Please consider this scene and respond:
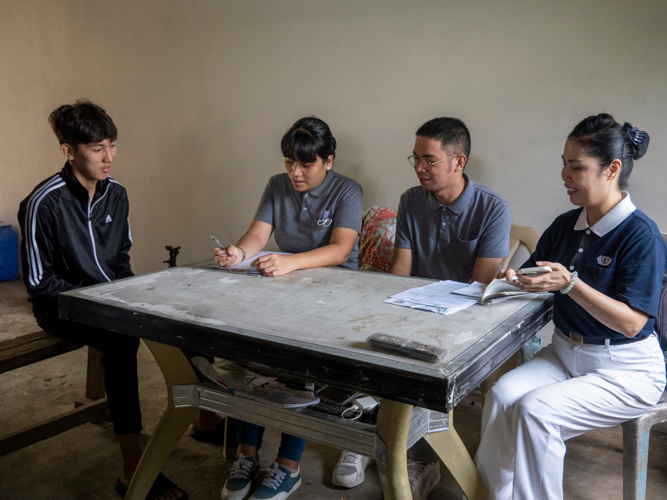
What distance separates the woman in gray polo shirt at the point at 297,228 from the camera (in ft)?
5.97

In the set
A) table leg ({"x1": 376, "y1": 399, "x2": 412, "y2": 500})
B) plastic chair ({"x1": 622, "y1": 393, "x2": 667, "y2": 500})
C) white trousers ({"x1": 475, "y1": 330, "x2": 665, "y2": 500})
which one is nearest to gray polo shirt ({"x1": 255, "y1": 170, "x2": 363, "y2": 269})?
white trousers ({"x1": 475, "y1": 330, "x2": 665, "y2": 500})

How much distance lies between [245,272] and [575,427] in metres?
1.13

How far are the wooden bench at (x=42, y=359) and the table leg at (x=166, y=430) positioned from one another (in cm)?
55

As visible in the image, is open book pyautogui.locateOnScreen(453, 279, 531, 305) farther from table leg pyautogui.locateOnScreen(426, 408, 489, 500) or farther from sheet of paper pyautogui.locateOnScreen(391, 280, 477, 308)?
table leg pyautogui.locateOnScreen(426, 408, 489, 500)

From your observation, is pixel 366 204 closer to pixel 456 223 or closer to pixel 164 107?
pixel 456 223

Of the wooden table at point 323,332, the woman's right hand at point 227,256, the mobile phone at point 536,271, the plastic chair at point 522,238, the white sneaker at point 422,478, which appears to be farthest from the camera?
the plastic chair at point 522,238

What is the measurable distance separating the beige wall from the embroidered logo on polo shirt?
95cm

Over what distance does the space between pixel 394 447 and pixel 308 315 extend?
37 centimetres

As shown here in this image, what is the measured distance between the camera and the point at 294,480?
1.81 metres

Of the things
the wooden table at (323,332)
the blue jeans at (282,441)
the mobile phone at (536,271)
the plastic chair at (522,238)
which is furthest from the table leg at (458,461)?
the plastic chair at (522,238)

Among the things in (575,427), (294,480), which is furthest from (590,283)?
(294,480)

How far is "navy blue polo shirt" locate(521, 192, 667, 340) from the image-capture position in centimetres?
144

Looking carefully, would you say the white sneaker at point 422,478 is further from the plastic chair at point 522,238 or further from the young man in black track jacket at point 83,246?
the plastic chair at point 522,238

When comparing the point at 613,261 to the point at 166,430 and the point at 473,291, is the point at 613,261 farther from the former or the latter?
the point at 166,430
